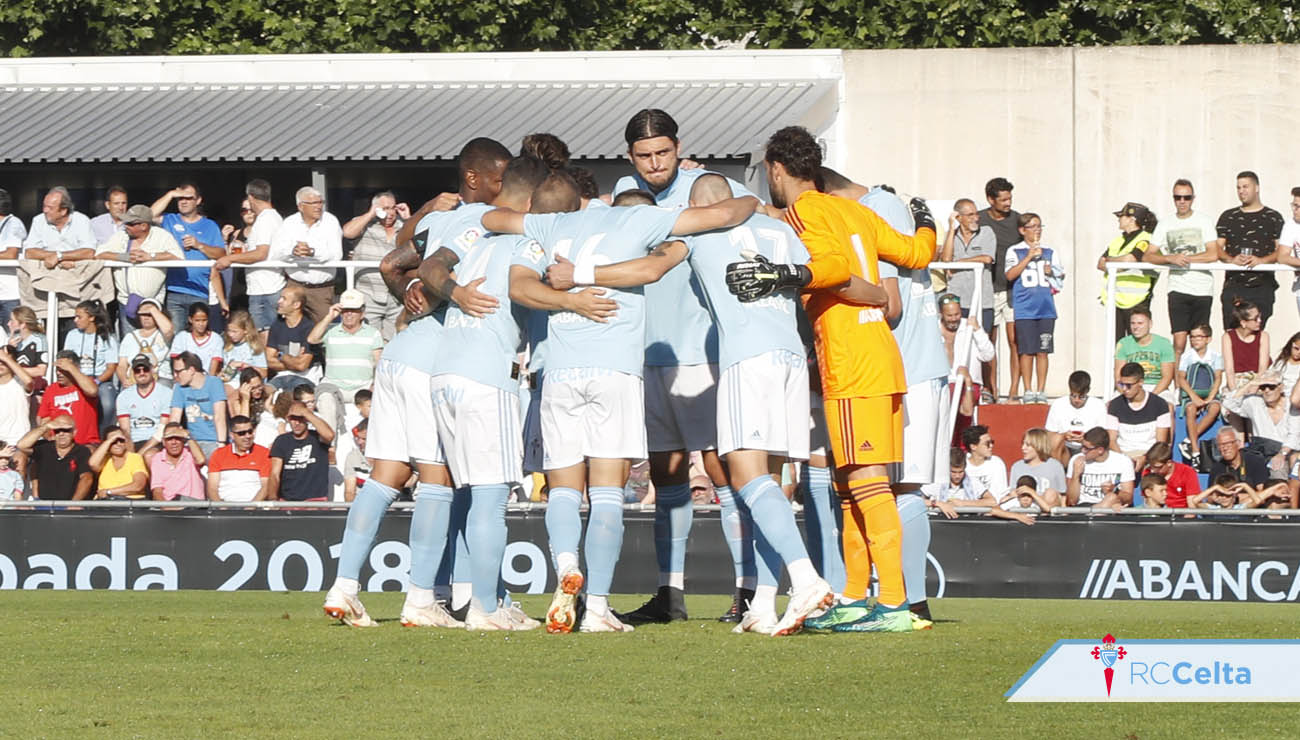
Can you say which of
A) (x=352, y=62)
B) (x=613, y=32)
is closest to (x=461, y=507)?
(x=352, y=62)

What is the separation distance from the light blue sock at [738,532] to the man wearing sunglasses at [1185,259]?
9194 mm

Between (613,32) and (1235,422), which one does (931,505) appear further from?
(613,32)

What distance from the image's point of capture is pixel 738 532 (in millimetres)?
9438

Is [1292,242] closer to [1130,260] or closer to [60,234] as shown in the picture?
[1130,260]

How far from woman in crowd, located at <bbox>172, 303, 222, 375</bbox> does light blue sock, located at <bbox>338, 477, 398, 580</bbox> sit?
9.11 m

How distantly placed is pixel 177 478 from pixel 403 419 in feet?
25.1

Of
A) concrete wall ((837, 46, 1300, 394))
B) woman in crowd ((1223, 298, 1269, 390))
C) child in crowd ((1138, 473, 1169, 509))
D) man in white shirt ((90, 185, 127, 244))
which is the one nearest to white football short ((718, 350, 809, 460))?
child in crowd ((1138, 473, 1169, 509))

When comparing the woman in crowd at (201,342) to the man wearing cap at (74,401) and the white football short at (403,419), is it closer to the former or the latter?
the man wearing cap at (74,401)

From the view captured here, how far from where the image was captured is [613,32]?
27984mm

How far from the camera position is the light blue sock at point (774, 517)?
Answer: 821cm

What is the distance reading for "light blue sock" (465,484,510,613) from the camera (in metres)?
8.70

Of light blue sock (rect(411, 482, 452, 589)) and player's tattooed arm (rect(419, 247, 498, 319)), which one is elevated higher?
player's tattooed arm (rect(419, 247, 498, 319))

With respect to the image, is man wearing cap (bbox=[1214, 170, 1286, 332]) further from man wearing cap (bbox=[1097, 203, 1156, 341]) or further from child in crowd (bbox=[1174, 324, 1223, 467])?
man wearing cap (bbox=[1097, 203, 1156, 341])

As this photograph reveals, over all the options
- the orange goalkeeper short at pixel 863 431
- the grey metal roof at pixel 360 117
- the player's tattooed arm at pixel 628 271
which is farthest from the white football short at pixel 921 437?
the grey metal roof at pixel 360 117
